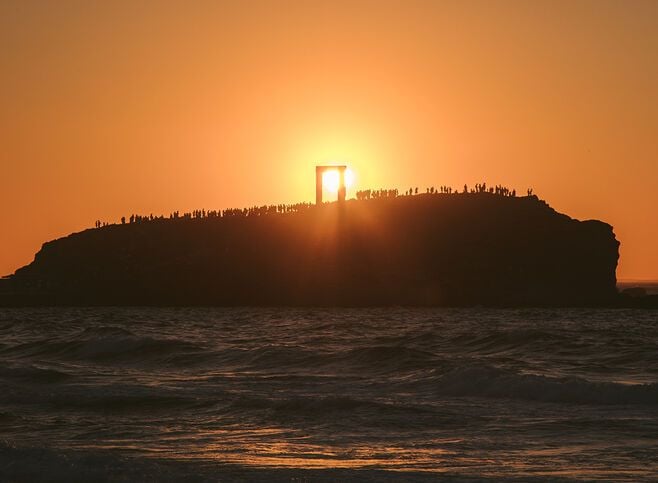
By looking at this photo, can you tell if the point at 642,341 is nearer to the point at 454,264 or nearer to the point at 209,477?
the point at 209,477

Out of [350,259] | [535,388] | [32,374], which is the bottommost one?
[535,388]

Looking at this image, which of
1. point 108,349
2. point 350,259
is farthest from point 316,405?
point 350,259

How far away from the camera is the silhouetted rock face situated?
14488 centimetres

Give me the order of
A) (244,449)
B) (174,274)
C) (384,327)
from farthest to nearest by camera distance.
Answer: (174,274)
(384,327)
(244,449)

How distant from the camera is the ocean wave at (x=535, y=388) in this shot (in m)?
27.3

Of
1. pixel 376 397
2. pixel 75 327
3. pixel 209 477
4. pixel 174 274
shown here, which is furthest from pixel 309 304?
pixel 209 477

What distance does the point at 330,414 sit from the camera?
25328 millimetres

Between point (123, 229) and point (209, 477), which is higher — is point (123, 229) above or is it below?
above

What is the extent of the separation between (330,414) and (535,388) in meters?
6.27

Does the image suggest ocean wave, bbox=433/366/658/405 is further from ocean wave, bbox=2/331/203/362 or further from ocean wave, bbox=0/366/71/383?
ocean wave, bbox=2/331/203/362

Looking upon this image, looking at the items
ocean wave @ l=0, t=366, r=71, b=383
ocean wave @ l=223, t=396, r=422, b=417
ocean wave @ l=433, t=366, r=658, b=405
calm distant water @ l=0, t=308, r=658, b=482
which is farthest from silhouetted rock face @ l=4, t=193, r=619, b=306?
ocean wave @ l=223, t=396, r=422, b=417

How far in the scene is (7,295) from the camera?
152625 millimetres

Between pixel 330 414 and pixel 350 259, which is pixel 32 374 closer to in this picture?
pixel 330 414

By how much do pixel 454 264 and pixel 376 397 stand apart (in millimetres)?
122074
